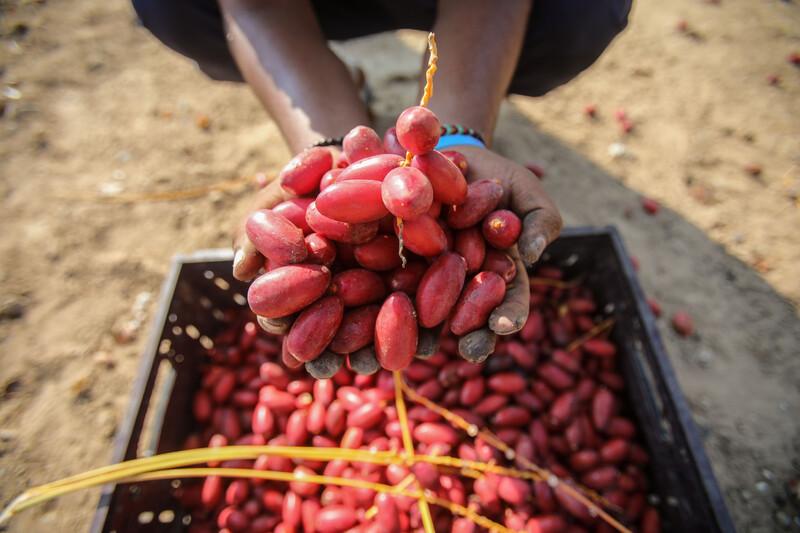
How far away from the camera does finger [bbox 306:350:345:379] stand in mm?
1316

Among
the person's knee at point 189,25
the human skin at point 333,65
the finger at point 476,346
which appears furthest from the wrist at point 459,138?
the person's knee at point 189,25

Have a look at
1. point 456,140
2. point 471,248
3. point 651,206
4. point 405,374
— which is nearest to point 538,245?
point 471,248

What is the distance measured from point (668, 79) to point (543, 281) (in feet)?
8.86

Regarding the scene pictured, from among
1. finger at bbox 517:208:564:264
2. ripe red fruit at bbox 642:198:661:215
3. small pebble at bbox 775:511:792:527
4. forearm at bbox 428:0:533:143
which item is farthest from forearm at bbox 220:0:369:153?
small pebble at bbox 775:511:792:527

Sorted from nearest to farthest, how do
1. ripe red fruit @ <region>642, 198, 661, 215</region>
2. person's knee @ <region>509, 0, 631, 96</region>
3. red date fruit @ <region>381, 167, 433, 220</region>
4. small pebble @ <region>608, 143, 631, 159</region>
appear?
red date fruit @ <region>381, 167, 433, 220</region>, person's knee @ <region>509, 0, 631, 96</region>, ripe red fruit @ <region>642, 198, 661, 215</region>, small pebble @ <region>608, 143, 631, 159</region>

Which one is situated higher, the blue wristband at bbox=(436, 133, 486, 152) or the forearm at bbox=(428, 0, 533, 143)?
the forearm at bbox=(428, 0, 533, 143)

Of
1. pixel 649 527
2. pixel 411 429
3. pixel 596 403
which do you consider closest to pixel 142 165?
pixel 411 429

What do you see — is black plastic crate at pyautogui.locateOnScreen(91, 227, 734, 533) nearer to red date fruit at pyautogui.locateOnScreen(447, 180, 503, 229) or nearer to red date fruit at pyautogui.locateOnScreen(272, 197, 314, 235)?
red date fruit at pyautogui.locateOnScreen(272, 197, 314, 235)

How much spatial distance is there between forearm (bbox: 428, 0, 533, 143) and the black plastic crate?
0.74 meters

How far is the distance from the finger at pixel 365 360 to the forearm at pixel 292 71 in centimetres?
104

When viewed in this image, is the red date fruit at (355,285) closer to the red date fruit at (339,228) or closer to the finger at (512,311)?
the red date fruit at (339,228)

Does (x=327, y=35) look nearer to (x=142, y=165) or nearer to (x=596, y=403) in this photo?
(x=142, y=165)

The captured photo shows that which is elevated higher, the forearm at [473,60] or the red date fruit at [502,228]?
the forearm at [473,60]

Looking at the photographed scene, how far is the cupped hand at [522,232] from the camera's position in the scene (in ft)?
4.20
